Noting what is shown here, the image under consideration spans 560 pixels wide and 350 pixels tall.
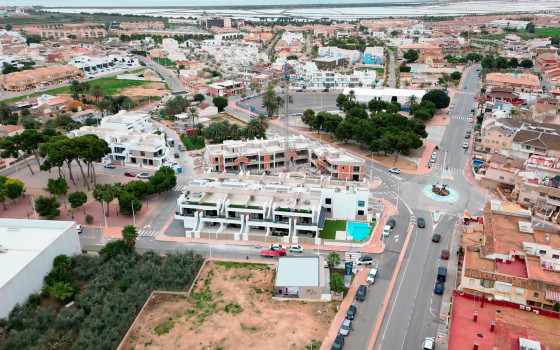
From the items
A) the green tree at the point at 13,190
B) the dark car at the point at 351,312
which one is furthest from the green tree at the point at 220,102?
the dark car at the point at 351,312

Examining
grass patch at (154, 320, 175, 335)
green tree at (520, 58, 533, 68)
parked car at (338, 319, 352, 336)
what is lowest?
grass patch at (154, 320, 175, 335)

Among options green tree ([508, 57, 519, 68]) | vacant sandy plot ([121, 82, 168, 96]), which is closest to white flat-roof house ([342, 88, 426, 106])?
vacant sandy plot ([121, 82, 168, 96])

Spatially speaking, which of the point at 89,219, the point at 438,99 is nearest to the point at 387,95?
the point at 438,99

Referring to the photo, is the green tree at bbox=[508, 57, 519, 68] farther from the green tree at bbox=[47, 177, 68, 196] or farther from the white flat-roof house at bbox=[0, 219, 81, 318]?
the white flat-roof house at bbox=[0, 219, 81, 318]

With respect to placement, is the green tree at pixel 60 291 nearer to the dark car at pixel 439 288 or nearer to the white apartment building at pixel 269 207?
the white apartment building at pixel 269 207

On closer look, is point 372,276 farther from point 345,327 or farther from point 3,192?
point 3,192

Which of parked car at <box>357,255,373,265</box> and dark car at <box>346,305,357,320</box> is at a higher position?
parked car at <box>357,255,373,265</box>
